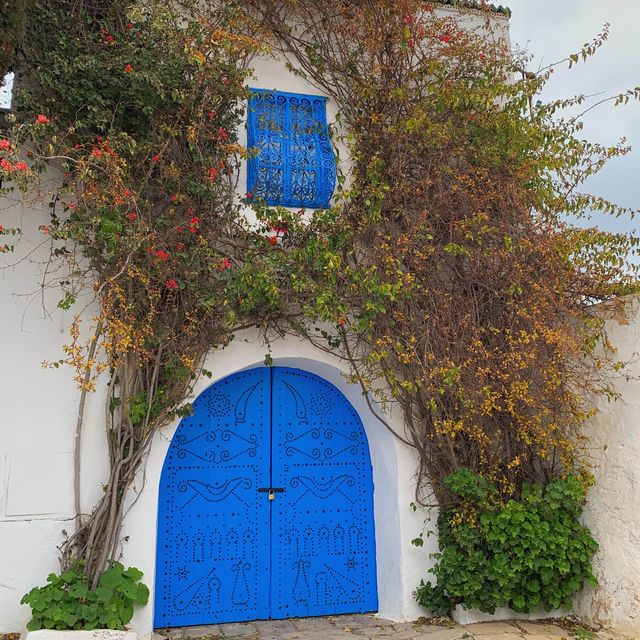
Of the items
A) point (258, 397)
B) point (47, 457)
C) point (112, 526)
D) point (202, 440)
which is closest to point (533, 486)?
point (258, 397)

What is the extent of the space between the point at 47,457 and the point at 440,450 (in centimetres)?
305

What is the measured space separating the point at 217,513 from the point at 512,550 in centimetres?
235

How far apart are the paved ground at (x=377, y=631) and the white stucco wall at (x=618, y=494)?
9.0 inches

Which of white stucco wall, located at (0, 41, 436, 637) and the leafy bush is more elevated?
white stucco wall, located at (0, 41, 436, 637)

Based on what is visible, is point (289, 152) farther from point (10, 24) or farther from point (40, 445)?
point (40, 445)

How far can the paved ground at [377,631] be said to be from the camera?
4.57 metres

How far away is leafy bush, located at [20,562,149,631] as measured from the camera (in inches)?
157

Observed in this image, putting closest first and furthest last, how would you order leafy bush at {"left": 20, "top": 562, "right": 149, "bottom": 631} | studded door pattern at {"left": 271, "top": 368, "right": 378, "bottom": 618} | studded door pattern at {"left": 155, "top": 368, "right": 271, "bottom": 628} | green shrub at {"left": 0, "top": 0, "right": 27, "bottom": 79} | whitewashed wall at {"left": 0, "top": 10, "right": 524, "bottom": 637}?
green shrub at {"left": 0, "top": 0, "right": 27, "bottom": 79} < leafy bush at {"left": 20, "top": 562, "right": 149, "bottom": 631} < whitewashed wall at {"left": 0, "top": 10, "right": 524, "bottom": 637} < studded door pattern at {"left": 155, "top": 368, "right": 271, "bottom": 628} < studded door pattern at {"left": 271, "top": 368, "right": 378, "bottom": 618}

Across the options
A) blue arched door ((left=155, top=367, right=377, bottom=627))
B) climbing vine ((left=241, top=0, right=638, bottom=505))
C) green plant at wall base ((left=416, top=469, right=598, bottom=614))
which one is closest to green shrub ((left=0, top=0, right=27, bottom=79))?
climbing vine ((left=241, top=0, right=638, bottom=505))

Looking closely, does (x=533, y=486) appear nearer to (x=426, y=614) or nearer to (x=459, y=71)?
(x=426, y=614)

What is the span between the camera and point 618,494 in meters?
4.77

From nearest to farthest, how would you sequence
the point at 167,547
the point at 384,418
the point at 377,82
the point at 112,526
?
1. the point at 112,526
2. the point at 167,547
3. the point at 384,418
4. the point at 377,82

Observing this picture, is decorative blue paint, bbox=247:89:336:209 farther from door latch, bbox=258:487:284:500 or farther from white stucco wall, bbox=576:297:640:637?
white stucco wall, bbox=576:297:640:637

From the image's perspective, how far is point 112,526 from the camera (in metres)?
4.38
